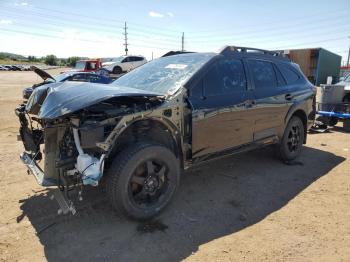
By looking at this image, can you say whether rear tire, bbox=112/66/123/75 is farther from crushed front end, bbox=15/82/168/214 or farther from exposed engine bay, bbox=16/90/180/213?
exposed engine bay, bbox=16/90/180/213

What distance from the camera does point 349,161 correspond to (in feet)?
18.9

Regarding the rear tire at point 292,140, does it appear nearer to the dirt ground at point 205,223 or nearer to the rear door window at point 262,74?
the dirt ground at point 205,223

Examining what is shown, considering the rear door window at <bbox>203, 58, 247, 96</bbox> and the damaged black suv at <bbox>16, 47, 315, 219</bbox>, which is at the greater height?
the rear door window at <bbox>203, 58, 247, 96</bbox>

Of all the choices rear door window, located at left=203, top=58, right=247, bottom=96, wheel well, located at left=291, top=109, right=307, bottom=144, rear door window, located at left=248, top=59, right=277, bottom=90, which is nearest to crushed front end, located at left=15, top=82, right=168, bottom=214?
rear door window, located at left=203, top=58, right=247, bottom=96

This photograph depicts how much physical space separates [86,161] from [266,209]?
225 cm

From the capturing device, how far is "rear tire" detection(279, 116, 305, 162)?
17.7ft

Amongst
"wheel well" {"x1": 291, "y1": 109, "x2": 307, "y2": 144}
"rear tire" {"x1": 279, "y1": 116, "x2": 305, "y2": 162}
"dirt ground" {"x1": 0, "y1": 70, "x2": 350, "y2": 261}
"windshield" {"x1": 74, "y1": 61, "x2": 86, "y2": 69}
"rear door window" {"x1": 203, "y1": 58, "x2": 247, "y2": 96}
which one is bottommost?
"dirt ground" {"x1": 0, "y1": 70, "x2": 350, "y2": 261}

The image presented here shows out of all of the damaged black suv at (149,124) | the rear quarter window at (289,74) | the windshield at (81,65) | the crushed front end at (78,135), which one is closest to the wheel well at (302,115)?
the rear quarter window at (289,74)

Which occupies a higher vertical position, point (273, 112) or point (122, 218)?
point (273, 112)

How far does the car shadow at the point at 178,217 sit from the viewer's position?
9.80 feet

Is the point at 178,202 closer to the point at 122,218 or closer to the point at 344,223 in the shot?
the point at 122,218

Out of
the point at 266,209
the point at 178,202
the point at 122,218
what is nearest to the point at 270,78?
the point at 266,209

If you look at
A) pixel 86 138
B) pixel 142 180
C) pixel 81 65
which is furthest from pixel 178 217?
pixel 81 65

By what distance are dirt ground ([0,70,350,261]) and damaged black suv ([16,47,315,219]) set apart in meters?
0.33
